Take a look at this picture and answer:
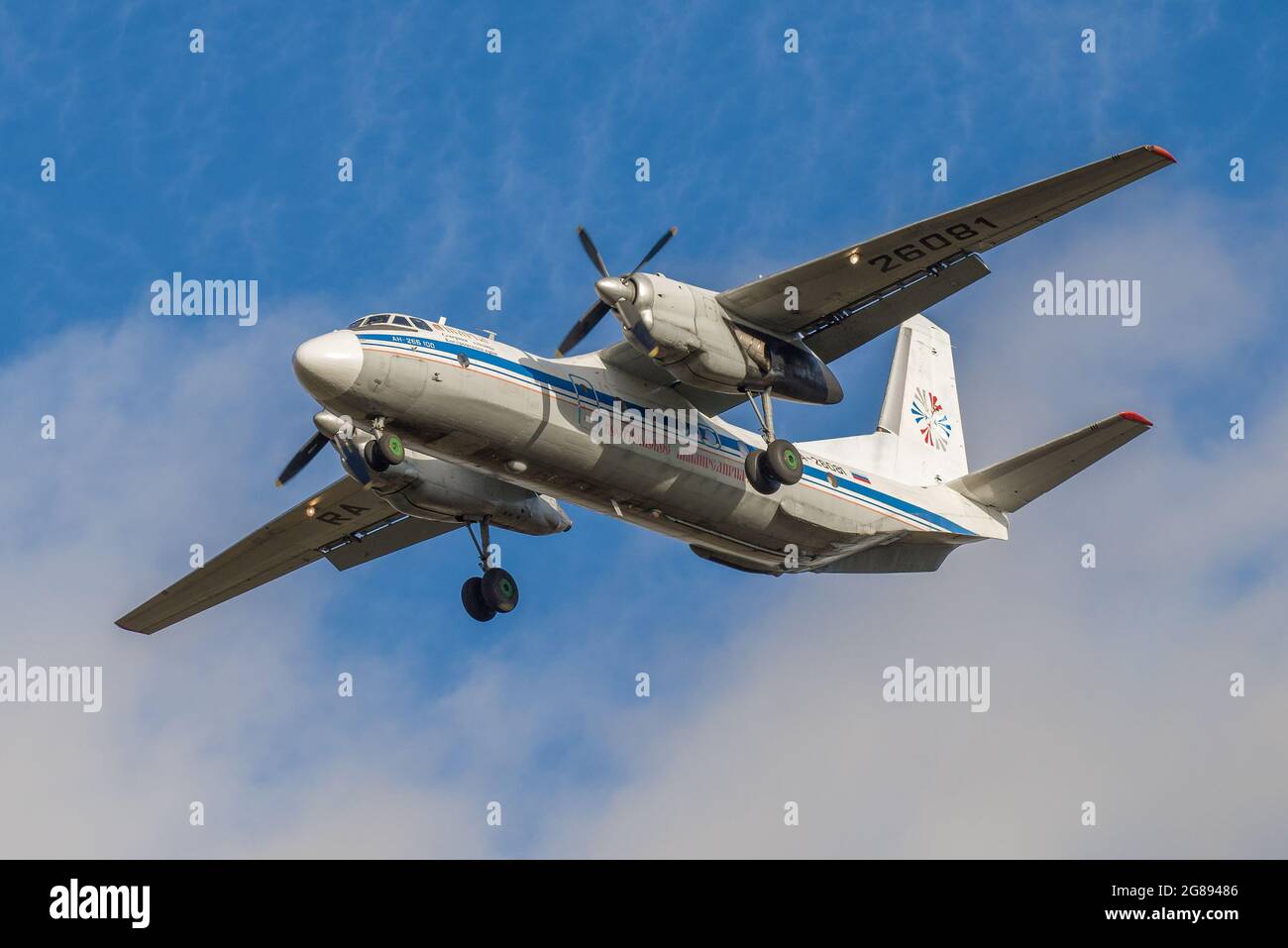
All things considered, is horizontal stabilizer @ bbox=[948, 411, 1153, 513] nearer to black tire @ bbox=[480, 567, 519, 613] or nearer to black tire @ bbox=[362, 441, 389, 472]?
black tire @ bbox=[480, 567, 519, 613]

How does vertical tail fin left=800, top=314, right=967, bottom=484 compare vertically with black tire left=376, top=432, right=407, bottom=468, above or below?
above

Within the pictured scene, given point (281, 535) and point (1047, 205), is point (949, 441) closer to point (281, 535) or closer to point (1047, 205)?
point (1047, 205)

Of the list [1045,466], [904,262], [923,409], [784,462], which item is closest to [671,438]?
[784,462]

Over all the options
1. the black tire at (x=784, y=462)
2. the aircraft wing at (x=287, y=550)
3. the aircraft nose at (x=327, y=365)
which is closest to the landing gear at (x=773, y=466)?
the black tire at (x=784, y=462)

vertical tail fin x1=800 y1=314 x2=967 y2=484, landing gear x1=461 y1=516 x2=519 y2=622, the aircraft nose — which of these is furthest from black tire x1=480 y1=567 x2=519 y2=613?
vertical tail fin x1=800 y1=314 x2=967 y2=484

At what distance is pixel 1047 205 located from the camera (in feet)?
80.2

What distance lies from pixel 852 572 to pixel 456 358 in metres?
8.91

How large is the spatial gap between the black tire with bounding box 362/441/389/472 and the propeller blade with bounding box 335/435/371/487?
538mm

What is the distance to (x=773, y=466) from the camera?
25.3m

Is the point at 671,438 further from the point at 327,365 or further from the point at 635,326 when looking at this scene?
the point at 327,365

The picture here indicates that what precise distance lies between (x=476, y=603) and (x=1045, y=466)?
30.8 ft

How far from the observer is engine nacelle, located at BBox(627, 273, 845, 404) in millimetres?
24359

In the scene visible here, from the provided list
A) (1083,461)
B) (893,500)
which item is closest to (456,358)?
(893,500)

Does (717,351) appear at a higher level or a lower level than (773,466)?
higher
